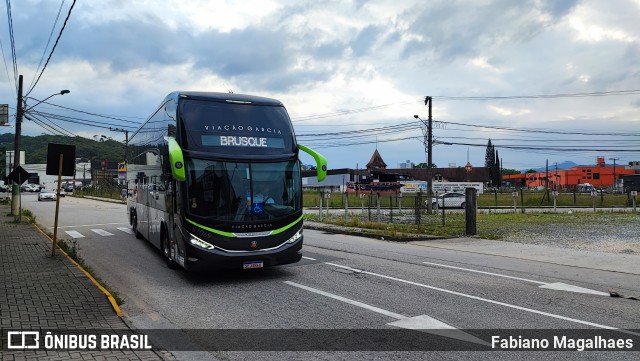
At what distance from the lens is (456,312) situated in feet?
22.9

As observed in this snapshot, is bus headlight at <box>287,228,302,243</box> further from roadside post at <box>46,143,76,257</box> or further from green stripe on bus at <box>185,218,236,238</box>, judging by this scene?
roadside post at <box>46,143,76,257</box>

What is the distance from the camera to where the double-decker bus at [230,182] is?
868 cm

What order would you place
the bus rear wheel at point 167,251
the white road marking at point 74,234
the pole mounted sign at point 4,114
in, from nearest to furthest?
the bus rear wheel at point 167,251, the white road marking at point 74,234, the pole mounted sign at point 4,114

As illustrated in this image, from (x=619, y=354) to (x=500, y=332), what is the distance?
1279 mm

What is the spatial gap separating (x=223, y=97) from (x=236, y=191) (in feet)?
6.71

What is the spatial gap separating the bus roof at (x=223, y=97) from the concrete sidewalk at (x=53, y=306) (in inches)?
153

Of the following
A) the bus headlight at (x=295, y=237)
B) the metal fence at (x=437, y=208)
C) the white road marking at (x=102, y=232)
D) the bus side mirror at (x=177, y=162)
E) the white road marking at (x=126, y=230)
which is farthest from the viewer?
the metal fence at (x=437, y=208)

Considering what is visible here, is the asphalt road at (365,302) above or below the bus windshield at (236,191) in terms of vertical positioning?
below

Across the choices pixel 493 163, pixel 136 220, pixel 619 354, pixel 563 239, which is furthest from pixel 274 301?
pixel 493 163

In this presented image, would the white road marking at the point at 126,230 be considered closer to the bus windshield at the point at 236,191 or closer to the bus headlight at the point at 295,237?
the bus windshield at the point at 236,191

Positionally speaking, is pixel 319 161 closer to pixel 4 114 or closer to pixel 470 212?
pixel 470 212

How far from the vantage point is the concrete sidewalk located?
505cm

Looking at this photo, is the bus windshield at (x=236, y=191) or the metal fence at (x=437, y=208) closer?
the bus windshield at (x=236, y=191)

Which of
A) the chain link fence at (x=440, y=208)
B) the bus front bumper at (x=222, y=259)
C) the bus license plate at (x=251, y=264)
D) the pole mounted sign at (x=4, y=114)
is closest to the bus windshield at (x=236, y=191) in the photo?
the bus front bumper at (x=222, y=259)
